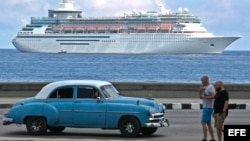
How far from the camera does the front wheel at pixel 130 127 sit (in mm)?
16797

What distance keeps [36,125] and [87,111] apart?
1.26 metres

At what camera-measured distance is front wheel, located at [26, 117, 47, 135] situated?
17266 mm

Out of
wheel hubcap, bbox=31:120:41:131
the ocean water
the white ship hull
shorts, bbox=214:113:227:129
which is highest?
the white ship hull

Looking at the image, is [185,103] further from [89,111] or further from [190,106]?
[89,111]

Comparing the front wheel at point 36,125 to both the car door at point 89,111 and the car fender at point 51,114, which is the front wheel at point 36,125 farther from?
the car door at point 89,111

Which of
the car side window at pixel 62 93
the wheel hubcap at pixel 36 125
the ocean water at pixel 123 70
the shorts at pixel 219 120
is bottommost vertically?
the wheel hubcap at pixel 36 125

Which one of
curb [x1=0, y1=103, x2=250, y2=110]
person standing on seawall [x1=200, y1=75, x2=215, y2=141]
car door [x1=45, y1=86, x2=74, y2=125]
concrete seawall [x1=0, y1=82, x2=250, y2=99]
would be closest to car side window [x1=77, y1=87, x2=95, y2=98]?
car door [x1=45, y1=86, x2=74, y2=125]

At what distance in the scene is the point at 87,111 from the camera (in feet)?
55.7

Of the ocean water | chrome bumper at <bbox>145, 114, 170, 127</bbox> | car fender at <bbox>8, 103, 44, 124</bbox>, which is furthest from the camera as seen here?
the ocean water

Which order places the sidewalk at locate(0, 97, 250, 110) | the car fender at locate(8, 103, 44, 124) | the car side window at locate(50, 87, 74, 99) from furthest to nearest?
1. the sidewalk at locate(0, 97, 250, 110)
2. the car side window at locate(50, 87, 74, 99)
3. the car fender at locate(8, 103, 44, 124)

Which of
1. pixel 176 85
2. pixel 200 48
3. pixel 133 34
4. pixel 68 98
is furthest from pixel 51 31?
pixel 68 98

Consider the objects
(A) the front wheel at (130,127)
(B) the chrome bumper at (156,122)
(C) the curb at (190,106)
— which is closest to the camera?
(B) the chrome bumper at (156,122)

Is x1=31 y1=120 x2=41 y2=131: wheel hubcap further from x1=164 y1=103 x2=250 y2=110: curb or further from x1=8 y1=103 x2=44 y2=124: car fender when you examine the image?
x1=164 y1=103 x2=250 y2=110: curb

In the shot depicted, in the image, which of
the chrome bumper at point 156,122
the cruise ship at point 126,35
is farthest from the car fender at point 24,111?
the cruise ship at point 126,35
